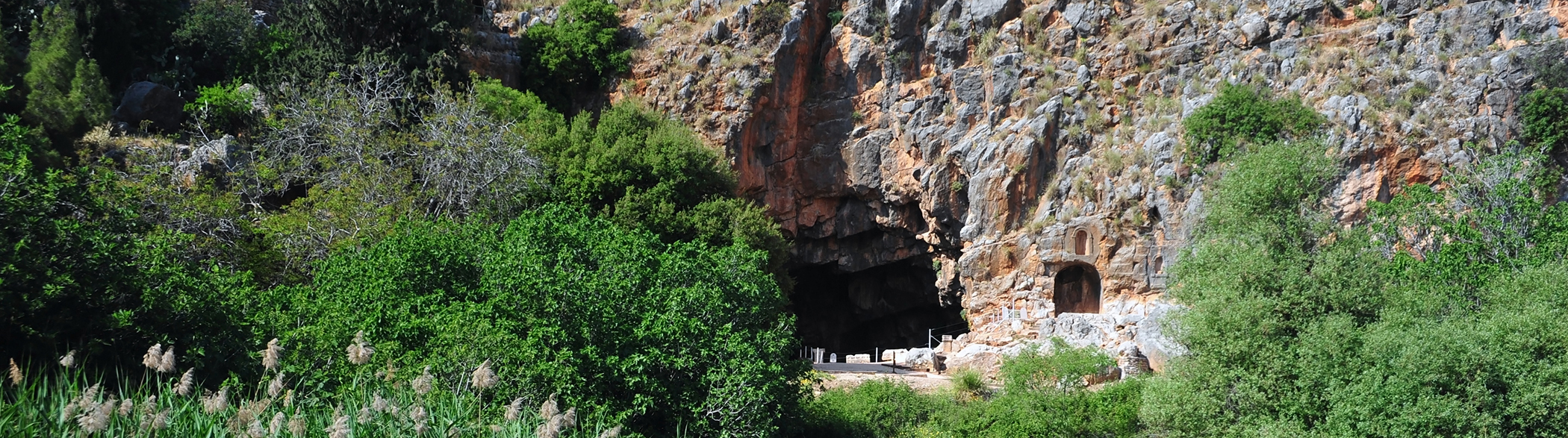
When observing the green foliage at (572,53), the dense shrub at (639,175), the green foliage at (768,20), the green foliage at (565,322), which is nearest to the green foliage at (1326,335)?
the green foliage at (565,322)

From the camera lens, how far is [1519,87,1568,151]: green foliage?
25.0 metres

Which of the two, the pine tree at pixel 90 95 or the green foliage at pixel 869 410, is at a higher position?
the pine tree at pixel 90 95

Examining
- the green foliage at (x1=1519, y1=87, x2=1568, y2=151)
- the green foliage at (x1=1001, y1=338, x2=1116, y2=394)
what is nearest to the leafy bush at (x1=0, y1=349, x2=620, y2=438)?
the green foliage at (x1=1001, y1=338, x2=1116, y2=394)

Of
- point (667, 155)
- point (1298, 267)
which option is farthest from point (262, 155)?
point (1298, 267)

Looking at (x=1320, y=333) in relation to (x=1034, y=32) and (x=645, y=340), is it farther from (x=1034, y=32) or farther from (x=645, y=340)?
(x=1034, y=32)

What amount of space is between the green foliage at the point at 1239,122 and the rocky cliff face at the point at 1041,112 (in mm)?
477

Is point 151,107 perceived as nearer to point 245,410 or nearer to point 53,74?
point 53,74

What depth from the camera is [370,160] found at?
20359mm

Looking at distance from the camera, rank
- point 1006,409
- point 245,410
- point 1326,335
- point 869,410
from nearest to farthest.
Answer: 1. point 245,410
2. point 1326,335
3. point 1006,409
4. point 869,410

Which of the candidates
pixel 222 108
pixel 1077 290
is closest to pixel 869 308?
pixel 1077 290

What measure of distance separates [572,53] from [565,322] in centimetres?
1977

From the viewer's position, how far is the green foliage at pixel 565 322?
1172 cm

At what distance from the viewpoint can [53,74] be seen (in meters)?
22.0

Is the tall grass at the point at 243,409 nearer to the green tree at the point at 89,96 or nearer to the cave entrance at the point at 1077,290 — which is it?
the green tree at the point at 89,96
